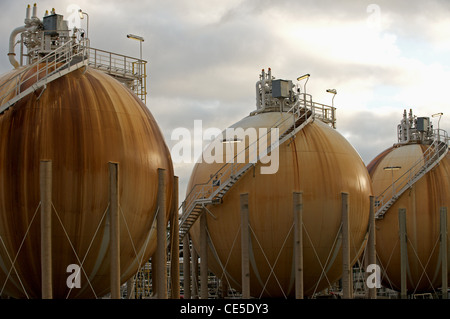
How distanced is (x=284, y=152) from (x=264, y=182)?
1.86m

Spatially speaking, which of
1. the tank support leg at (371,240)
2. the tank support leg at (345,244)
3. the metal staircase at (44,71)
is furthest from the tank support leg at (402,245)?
the metal staircase at (44,71)

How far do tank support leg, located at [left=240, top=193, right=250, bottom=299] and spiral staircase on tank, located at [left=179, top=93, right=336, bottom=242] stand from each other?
6.52 ft

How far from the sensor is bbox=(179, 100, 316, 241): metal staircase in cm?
3306

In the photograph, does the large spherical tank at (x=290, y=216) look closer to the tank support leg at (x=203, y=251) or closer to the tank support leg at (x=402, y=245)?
the tank support leg at (x=203, y=251)

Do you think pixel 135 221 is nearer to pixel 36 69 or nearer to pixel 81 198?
pixel 81 198

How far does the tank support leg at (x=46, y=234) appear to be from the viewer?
77.1 feet

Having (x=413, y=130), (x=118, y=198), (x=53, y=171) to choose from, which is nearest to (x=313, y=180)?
(x=118, y=198)

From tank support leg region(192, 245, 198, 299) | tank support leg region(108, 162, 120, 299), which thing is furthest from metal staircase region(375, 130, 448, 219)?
tank support leg region(108, 162, 120, 299)

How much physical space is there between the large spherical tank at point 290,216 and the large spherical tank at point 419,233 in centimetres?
900

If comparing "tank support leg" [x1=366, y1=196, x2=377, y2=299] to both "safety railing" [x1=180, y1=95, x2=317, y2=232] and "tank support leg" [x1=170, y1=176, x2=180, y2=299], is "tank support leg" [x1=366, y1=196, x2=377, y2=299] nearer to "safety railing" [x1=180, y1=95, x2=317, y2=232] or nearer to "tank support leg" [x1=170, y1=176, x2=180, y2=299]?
"safety railing" [x1=180, y1=95, x2=317, y2=232]

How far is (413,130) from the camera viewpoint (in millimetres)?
48188
